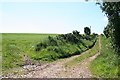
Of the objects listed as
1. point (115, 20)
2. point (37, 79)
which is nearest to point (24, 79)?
point (37, 79)

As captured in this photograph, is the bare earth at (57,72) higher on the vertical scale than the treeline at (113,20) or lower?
lower

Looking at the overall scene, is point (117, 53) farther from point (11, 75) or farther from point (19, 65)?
point (19, 65)

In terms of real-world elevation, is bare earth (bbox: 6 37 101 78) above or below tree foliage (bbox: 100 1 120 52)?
below

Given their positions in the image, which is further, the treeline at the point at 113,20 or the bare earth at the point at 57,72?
the bare earth at the point at 57,72

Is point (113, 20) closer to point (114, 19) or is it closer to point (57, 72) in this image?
point (114, 19)

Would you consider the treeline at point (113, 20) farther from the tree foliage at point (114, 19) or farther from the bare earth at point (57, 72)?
the bare earth at point (57, 72)

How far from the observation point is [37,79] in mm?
22297

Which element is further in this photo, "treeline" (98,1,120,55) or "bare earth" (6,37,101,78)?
"bare earth" (6,37,101,78)

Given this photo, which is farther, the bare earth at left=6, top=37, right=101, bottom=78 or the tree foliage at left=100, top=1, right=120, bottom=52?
the bare earth at left=6, top=37, right=101, bottom=78

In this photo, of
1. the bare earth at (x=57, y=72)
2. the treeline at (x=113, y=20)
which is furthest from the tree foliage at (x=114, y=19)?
the bare earth at (x=57, y=72)

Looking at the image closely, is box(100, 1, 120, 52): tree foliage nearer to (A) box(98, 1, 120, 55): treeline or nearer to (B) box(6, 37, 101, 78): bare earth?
(A) box(98, 1, 120, 55): treeline

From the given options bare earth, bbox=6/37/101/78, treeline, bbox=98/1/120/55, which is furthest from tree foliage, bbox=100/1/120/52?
bare earth, bbox=6/37/101/78

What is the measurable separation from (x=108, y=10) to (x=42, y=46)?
22.0 m

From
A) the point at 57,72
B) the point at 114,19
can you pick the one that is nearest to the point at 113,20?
the point at 114,19
